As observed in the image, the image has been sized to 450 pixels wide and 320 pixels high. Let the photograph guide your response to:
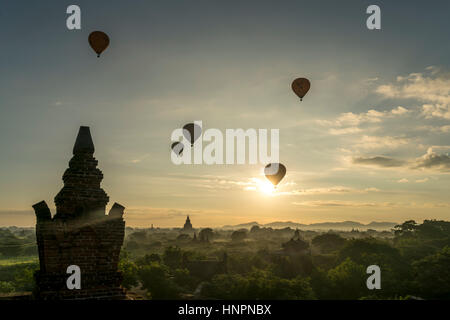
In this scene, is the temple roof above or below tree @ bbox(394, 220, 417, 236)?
above

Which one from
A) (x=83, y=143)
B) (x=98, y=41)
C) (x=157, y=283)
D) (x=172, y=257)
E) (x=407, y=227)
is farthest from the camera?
(x=407, y=227)

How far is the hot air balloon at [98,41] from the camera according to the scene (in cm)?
1833

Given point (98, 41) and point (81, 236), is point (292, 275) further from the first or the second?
point (81, 236)

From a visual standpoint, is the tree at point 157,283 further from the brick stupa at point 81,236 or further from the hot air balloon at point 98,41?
the brick stupa at point 81,236

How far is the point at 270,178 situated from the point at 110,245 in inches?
931

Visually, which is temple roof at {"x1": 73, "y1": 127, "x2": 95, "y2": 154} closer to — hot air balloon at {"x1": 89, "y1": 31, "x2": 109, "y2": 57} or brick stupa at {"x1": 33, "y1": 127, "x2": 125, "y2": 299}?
brick stupa at {"x1": 33, "y1": 127, "x2": 125, "y2": 299}

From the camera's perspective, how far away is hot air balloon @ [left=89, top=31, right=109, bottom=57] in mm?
18328

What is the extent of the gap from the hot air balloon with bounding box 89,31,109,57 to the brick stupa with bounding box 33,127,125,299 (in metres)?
12.4

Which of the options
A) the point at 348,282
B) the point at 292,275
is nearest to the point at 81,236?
the point at 348,282

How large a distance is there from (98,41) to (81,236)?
14445mm

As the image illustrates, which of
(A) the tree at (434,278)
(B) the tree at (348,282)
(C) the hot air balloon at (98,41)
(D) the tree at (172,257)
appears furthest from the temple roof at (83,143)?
(D) the tree at (172,257)

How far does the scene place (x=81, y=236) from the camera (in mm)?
7258

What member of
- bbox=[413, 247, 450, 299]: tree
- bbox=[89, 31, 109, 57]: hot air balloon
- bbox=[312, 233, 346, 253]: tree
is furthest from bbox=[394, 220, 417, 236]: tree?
bbox=[89, 31, 109, 57]: hot air balloon
